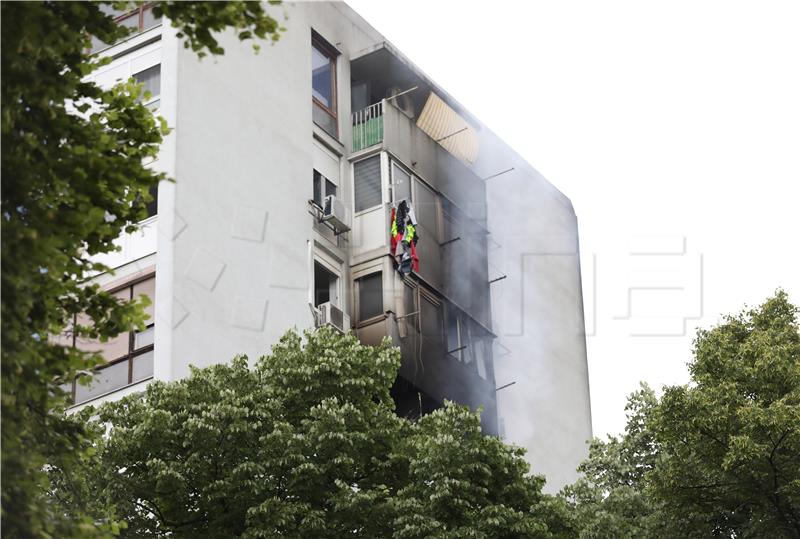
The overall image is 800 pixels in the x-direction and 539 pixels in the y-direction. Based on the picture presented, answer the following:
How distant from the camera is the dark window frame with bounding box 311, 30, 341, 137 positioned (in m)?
45.9

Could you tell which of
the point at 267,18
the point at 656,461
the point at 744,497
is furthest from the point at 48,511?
the point at 656,461

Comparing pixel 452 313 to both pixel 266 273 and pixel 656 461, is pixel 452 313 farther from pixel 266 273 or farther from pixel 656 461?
pixel 656 461

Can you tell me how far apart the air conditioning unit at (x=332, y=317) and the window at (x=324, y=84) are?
239 inches

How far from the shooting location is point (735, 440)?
30.0 m

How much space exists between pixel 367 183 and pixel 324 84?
3.61 meters

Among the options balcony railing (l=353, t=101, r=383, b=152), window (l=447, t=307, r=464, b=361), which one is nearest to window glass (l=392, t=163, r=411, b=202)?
balcony railing (l=353, t=101, r=383, b=152)

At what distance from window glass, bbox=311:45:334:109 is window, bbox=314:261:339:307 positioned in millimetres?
5594

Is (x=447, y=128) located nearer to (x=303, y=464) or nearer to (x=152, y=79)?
(x=152, y=79)

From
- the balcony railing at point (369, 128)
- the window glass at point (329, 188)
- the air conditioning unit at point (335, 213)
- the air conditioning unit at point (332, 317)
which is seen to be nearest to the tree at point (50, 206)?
the air conditioning unit at point (332, 317)

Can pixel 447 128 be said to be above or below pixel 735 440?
above

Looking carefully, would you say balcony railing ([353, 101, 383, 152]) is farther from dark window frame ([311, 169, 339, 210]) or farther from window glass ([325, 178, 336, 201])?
dark window frame ([311, 169, 339, 210])

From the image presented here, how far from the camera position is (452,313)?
45750 mm

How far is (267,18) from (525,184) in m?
41.4

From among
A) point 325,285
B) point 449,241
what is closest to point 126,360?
point 325,285
